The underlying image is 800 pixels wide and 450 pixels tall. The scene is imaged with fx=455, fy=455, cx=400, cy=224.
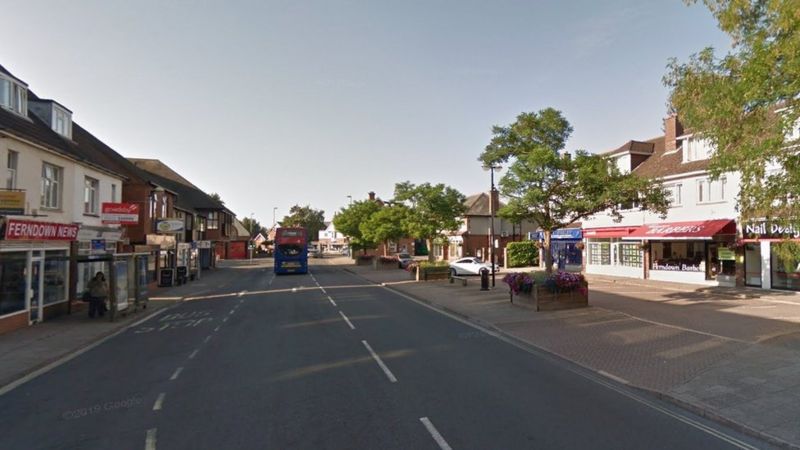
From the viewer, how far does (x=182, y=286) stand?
99.9ft

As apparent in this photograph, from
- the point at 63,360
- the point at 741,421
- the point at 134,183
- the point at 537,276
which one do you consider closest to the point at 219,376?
the point at 63,360

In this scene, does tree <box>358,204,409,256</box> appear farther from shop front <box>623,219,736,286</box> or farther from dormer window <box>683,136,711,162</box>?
dormer window <box>683,136,711,162</box>

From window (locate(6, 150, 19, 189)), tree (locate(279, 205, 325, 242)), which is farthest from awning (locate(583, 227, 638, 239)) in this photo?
tree (locate(279, 205, 325, 242))

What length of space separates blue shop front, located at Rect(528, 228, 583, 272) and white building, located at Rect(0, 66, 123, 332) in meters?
30.1

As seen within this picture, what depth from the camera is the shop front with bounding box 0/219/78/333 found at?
43.3 feet

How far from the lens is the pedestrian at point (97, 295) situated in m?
16.4

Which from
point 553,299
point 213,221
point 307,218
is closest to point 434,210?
point 553,299

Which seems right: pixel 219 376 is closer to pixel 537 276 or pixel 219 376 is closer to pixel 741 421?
pixel 741 421

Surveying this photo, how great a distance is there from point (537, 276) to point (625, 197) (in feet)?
14.3

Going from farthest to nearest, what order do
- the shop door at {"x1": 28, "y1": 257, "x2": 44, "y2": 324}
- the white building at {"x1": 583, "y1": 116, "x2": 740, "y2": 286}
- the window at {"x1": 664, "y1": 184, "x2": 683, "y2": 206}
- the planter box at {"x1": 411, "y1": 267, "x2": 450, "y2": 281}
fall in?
the planter box at {"x1": 411, "y1": 267, "x2": 450, "y2": 281}, the window at {"x1": 664, "y1": 184, "x2": 683, "y2": 206}, the white building at {"x1": 583, "y1": 116, "x2": 740, "y2": 286}, the shop door at {"x1": 28, "y1": 257, "x2": 44, "y2": 324}

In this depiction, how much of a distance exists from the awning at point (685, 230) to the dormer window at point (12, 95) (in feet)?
99.6

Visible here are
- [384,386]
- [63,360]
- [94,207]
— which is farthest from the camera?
[94,207]

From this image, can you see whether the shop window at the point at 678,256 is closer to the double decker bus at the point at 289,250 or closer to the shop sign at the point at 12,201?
the double decker bus at the point at 289,250

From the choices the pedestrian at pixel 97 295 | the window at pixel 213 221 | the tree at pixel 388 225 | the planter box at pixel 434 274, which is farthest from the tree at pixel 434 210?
the window at pixel 213 221
